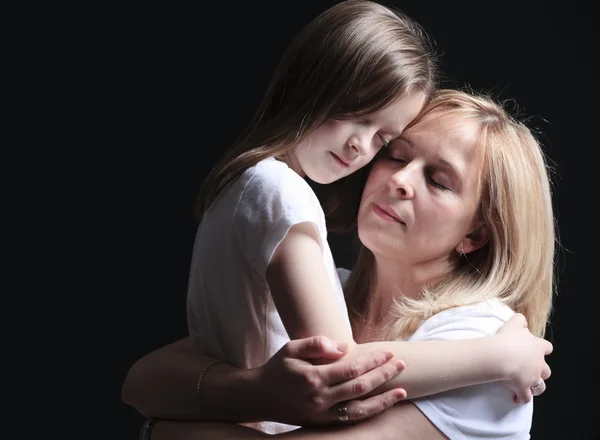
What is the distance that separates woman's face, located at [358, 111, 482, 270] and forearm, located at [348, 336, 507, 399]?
0.40 meters

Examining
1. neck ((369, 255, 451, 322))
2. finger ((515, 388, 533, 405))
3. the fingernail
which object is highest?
the fingernail

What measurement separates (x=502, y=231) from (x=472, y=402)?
0.48m

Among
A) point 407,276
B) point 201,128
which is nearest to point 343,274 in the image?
point 407,276

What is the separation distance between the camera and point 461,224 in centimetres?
262

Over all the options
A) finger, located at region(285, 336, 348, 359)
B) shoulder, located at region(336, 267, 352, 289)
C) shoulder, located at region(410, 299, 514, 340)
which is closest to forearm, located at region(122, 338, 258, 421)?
finger, located at region(285, 336, 348, 359)

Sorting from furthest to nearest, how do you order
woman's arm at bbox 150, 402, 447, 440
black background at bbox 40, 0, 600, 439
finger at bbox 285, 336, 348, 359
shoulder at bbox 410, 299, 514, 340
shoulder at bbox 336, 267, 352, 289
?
black background at bbox 40, 0, 600, 439 → shoulder at bbox 336, 267, 352, 289 → shoulder at bbox 410, 299, 514, 340 → woman's arm at bbox 150, 402, 447, 440 → finger at bbox 285, 336, 348, 359

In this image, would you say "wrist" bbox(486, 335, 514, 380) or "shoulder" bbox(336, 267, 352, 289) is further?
"shoulder" bbox(336, 267, 352, 289)

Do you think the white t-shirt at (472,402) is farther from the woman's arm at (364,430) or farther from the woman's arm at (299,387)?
the woman's arm at (299,387)

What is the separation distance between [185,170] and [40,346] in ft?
2.55

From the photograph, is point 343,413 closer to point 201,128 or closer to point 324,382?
point 324,382

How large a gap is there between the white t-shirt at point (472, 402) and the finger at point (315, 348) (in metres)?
0.27

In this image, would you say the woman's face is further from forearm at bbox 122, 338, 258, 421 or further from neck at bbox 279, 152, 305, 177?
forearm at bbox 122, 338, 258, 421

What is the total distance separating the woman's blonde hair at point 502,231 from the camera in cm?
259

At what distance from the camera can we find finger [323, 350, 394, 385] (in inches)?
83.5
